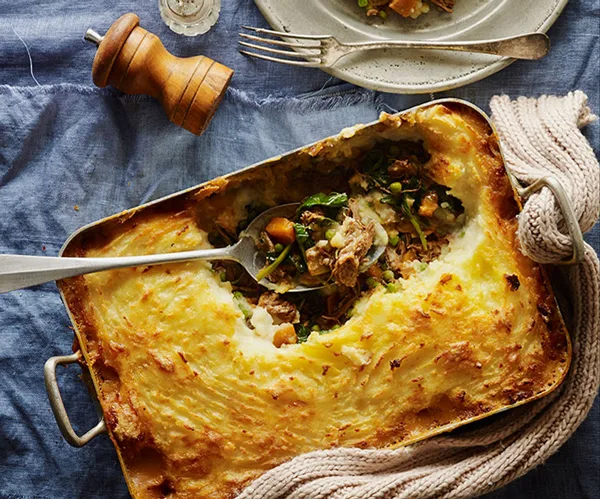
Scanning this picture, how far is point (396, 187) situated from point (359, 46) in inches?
25.2

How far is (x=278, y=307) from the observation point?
273 centimetres

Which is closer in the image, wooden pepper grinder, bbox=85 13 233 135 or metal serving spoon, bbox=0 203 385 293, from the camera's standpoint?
metal serving spoon, bbox=0 203 385 293

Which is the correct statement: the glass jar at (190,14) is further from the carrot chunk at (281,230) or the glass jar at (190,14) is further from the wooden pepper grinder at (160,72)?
the carrot chunk at (281,230)

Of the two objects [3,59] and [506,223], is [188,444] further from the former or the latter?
[3,59]

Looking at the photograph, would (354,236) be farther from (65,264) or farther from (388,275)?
(65,264)

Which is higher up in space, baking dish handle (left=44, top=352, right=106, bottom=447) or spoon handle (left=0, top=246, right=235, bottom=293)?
spoon handle (left=0, top=246, right=235, bottom=293)

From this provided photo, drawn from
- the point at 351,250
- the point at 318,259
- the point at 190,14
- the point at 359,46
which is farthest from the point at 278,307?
the point at 190,14

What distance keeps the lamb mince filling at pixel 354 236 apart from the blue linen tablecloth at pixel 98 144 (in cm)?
40

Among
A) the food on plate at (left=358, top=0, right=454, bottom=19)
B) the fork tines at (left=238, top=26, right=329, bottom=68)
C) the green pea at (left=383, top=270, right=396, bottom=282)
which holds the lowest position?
the green pea at (left=383, top=270, right=396, bottom=282)

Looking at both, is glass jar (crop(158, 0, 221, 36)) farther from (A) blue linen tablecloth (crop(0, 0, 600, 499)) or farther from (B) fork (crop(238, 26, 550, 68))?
(B) fork (crop(238, 26, 550, 68))

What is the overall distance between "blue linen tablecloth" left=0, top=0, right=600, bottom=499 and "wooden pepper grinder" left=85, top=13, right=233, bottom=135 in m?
0.20

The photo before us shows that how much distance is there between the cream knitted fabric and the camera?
8.17 ft

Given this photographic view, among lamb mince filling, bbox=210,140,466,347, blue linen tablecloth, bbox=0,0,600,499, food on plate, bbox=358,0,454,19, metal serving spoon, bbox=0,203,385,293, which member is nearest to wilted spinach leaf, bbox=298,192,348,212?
lamb mince filling, bbox=210,140,466,347

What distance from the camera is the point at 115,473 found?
9.86 ft
